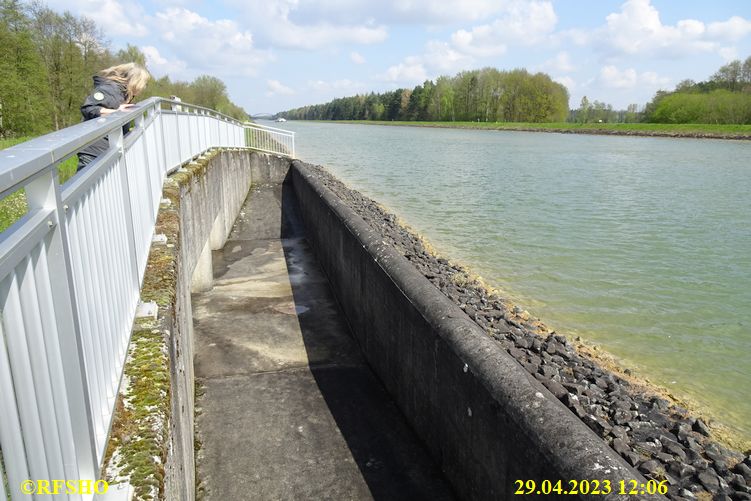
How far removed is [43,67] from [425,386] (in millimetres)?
32149

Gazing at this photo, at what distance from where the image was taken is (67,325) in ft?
5.64

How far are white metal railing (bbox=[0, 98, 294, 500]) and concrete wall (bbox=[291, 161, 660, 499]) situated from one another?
210cm

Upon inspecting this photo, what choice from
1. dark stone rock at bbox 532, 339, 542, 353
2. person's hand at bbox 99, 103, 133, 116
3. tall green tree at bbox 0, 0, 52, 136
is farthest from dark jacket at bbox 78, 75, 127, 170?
tall green tree at bbox 0, 0, 52, 136

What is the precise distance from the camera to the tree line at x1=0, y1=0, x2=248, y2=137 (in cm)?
2539

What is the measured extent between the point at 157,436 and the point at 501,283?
8331 millimetres

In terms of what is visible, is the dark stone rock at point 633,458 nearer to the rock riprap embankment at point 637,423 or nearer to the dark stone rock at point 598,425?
the rock riprap embankment at point 637,423

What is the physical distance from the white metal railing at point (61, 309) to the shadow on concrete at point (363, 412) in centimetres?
247

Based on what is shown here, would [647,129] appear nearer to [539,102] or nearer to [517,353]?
[539,102]

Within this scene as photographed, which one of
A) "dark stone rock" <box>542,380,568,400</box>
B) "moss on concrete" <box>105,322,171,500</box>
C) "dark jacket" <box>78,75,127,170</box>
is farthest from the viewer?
"dark jacket" <box>78,75,127,170</box>

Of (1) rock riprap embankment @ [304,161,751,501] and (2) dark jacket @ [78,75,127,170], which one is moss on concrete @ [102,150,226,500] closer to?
(2) dark jacket @ [78,75,127,170]

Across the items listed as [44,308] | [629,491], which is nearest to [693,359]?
[629,491]

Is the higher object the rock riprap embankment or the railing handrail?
the railing handrail

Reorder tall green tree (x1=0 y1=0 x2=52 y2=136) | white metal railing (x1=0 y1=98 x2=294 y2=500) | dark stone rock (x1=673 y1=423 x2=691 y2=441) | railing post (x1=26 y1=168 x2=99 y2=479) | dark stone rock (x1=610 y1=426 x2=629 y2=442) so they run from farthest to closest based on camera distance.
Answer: tall green tree (x1=0 y1=0 x2=52 y2=136) < dark stone rock (x1=673 y1=423 x2=691 y2=441) < dark stone rock (x1=610 y1=426 x2=629 y2=442) < railing post (x1=26 y1=168 x2=99 y2=479) < white metal railing (x1=0 y1=98 x2=294 y2=500)

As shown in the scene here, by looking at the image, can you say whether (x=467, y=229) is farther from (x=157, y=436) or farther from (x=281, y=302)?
(x=157, y=436)
